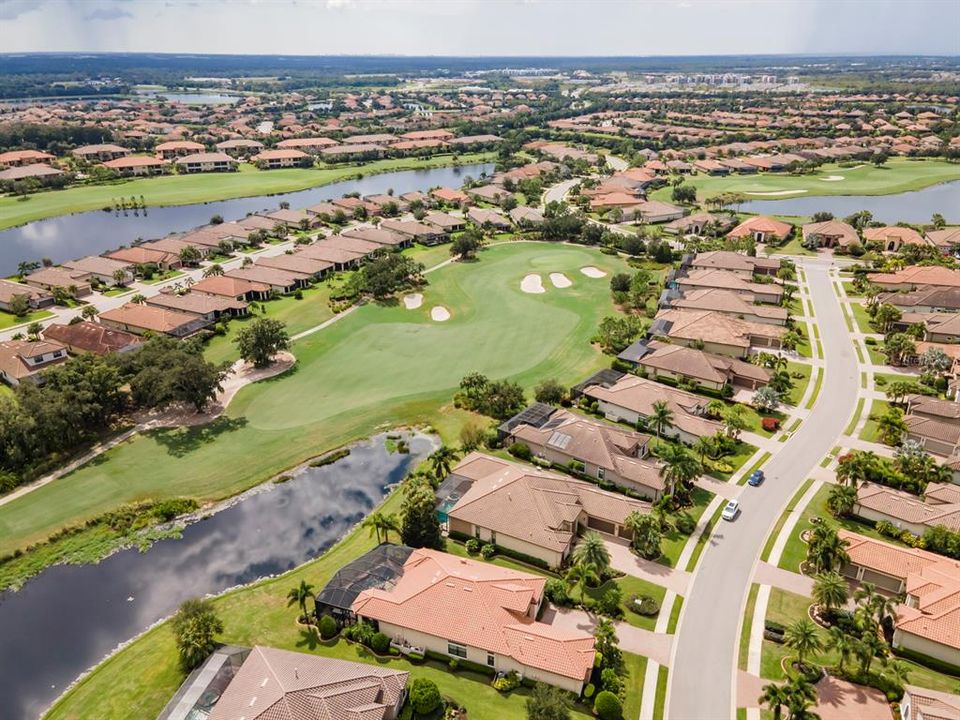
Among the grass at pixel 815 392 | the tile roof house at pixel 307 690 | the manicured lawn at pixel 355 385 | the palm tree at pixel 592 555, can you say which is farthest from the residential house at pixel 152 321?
the grass at pixel 815 392

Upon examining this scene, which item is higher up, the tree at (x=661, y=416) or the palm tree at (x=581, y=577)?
the tree at (x=661, y=416)

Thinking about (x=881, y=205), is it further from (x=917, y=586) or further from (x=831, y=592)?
(x=831, y=592)

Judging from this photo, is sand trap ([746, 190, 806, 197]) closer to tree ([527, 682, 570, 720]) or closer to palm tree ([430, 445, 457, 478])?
palm tree ([430, 445, 457, 478])

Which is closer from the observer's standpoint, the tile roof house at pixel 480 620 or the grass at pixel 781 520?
the tile roof house at pixel 480 620

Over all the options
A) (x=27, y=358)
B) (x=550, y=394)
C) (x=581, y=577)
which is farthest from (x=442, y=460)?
(x=27, y=358)

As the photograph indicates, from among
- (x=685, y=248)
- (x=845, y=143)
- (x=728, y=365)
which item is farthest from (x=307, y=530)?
(x=845, y=143)

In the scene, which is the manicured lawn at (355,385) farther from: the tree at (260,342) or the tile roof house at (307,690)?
the tile roof house at (307,690)

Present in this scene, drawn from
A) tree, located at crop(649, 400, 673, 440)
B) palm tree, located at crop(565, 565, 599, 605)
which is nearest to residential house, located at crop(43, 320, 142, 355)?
palm tree, located at crop(565, 565, 599, 605)
